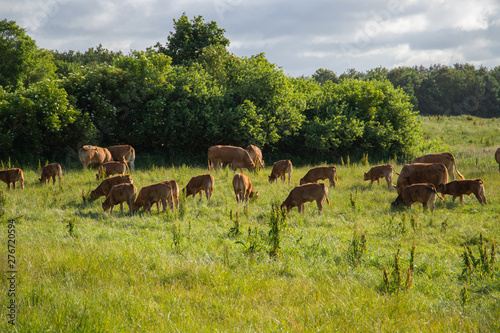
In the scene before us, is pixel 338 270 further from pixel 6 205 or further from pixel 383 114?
pixel 383 114

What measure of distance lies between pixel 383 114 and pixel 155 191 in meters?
21.1

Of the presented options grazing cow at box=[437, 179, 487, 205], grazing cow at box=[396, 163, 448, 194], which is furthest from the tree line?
grazing cow at box=[437, 179, 487, 205]

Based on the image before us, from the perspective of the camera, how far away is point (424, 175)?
50.0ft

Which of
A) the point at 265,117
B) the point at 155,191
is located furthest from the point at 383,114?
the point at 155,191

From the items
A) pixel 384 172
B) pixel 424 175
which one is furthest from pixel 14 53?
pixel 424 175

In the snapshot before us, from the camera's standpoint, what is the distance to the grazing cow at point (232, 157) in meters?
21.5

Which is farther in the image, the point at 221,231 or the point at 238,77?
the point at 238,77

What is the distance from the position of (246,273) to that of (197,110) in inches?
737

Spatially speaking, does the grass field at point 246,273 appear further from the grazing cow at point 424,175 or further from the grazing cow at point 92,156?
the grazing cow at point 92,156

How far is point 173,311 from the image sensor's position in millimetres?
5164

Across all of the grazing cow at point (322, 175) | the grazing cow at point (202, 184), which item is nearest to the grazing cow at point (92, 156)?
the grazing cow at point (202, 184)

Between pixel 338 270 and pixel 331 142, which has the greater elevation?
pixel 331 142

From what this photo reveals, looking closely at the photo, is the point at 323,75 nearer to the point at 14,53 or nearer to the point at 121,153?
the point at 14,53

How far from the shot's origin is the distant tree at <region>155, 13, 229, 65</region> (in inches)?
1265
